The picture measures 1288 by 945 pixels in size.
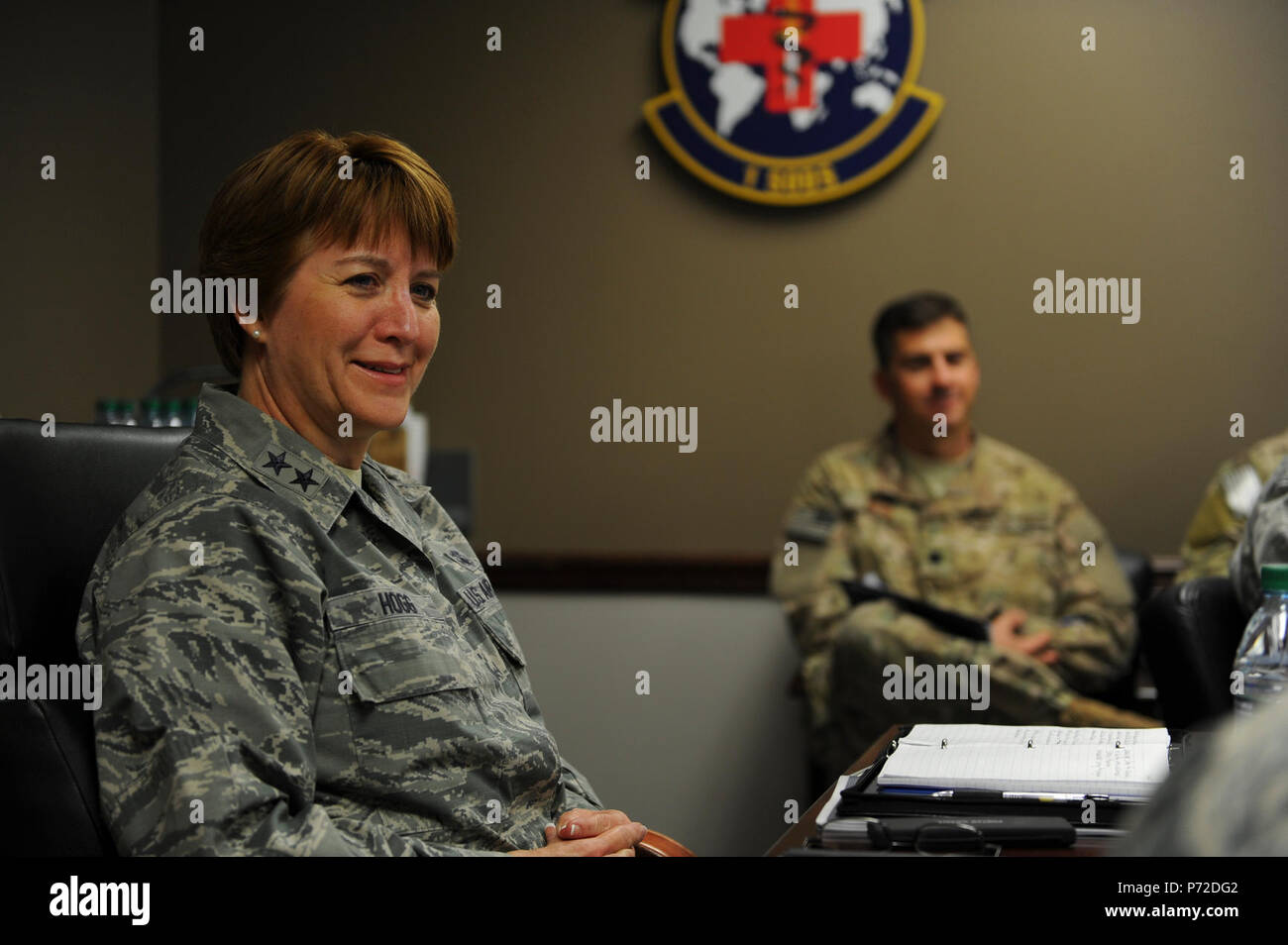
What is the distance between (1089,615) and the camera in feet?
9.34

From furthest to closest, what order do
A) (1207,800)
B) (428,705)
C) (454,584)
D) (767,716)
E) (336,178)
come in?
(767,716)
(454,584)
(336,178)
(428,705)
(1207,800)

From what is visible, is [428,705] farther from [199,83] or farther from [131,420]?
[199,83]

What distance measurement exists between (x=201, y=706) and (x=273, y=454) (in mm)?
304

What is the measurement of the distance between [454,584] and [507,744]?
235 mm

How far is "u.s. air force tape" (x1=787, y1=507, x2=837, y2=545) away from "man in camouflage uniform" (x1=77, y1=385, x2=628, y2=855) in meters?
1.72

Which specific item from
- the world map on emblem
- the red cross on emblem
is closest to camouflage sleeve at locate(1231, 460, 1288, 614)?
the world map on emblem

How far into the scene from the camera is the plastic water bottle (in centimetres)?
146

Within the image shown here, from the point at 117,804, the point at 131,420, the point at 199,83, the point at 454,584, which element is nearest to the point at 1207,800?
the point at 117,804

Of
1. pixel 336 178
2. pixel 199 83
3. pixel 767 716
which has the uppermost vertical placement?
pixel 199 83

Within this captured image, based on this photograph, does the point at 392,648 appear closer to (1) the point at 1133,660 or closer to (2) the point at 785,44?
(1) the point at 1133,660

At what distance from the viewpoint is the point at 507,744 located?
1.28 meters
